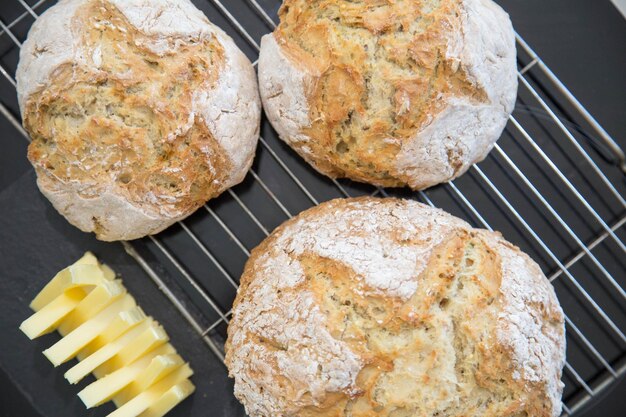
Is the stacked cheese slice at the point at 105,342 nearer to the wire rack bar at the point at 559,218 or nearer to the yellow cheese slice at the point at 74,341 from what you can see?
the yellow cheese slice at the point at 74,341

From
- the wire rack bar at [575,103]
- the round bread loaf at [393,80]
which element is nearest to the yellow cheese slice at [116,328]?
the round bread loaf at [393,80]

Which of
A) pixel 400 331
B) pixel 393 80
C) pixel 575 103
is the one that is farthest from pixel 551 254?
pixel 393 80

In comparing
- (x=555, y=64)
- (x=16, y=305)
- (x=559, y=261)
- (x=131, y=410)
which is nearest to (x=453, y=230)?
(x=559, y=261)

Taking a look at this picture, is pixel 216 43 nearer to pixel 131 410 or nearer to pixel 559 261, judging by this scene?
pixel 131 410

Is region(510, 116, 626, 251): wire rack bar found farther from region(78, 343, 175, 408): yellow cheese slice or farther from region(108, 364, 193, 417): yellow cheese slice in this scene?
region(78, 343, 175, 408): yellow cheese slice

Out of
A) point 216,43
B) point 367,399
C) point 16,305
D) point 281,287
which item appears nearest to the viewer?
point 367,399
